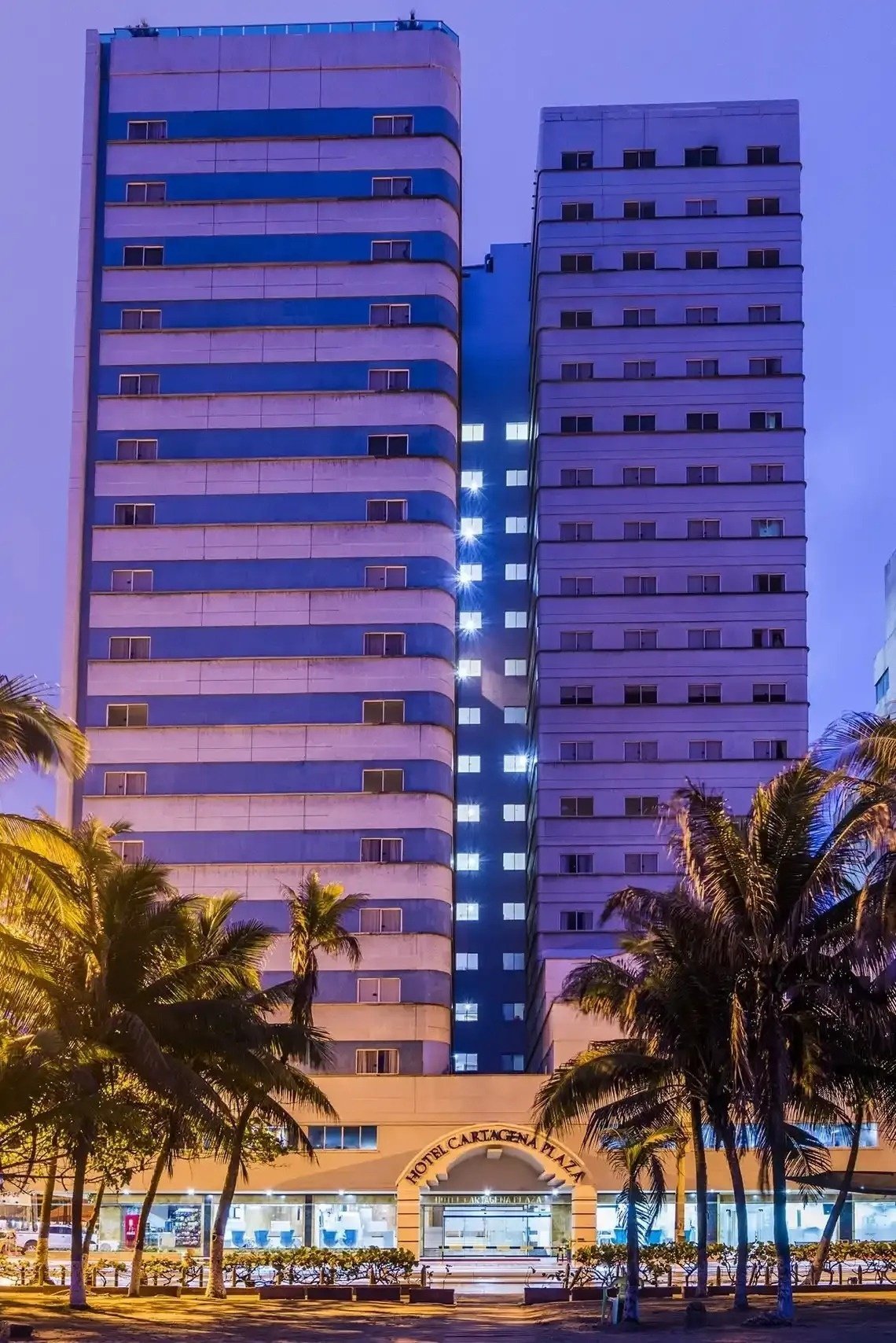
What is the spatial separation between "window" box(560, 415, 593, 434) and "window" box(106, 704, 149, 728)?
29.8m

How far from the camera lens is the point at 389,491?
100 meters

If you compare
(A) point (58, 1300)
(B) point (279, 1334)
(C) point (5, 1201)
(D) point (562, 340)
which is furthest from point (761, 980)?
(D) point (562, 340)

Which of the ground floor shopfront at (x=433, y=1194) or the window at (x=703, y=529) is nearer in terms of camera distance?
the ground floor shopfront at (x=433, y=1194)

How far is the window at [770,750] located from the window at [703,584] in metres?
9.04

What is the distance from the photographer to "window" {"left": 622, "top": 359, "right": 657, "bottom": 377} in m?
110

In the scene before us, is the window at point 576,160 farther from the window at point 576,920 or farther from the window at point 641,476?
the window at point 576,920

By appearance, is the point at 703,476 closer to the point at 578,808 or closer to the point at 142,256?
the point at 578,808

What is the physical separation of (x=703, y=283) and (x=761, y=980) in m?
71.9

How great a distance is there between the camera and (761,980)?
149ft

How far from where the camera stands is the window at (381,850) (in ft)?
316

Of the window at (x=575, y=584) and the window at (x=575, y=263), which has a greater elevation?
the window at (x=575, y=263)

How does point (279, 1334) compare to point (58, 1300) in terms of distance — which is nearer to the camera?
point (279, 1334)

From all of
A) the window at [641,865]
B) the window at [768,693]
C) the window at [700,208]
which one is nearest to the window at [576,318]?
the window at [700,208]

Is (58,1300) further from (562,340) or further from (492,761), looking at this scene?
(492,761)
